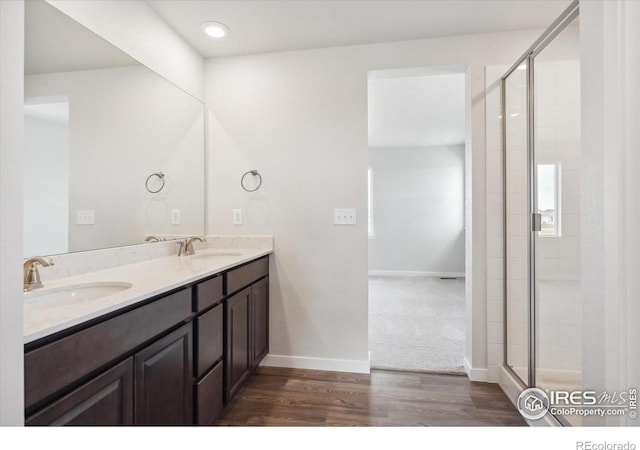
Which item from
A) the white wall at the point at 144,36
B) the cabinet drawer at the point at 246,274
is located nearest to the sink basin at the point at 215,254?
the cabinet drawer at the point at 246,274

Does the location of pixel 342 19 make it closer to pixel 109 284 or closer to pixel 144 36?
pixel 144 36


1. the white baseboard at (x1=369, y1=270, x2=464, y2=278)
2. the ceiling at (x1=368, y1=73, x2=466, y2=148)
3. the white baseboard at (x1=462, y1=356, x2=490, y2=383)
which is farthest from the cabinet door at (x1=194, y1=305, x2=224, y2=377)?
the white baseboard at (x1=369, y1=270, x2=464, y2=278)

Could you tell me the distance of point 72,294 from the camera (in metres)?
1.29

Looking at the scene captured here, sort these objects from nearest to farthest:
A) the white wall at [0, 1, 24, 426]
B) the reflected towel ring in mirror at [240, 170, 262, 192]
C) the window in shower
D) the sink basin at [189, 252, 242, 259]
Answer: the white wall at [0, 1, 24, 426]
the window in shower
the sink basin at [189, 252, 242, 259]
the reflected towel ring in mirror at [240, 170, 262, 192]

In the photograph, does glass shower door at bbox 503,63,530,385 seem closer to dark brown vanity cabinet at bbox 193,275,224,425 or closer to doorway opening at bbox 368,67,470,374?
doorway opening at bbox 368,67,470,374

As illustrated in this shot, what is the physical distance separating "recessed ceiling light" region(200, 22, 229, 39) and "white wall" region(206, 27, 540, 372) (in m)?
0.29

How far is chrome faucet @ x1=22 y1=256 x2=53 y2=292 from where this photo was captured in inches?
45.9

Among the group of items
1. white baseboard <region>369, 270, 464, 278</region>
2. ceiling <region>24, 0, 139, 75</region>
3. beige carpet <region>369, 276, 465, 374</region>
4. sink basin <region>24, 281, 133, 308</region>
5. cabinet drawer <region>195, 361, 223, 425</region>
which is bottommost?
beige carpet <region>369, 276, 465, 374</region>

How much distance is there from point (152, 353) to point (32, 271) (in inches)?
22.8

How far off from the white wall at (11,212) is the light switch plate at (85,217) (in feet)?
3.60

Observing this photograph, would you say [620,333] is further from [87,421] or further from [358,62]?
[358,62]

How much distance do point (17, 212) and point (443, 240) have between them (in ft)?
20.9
